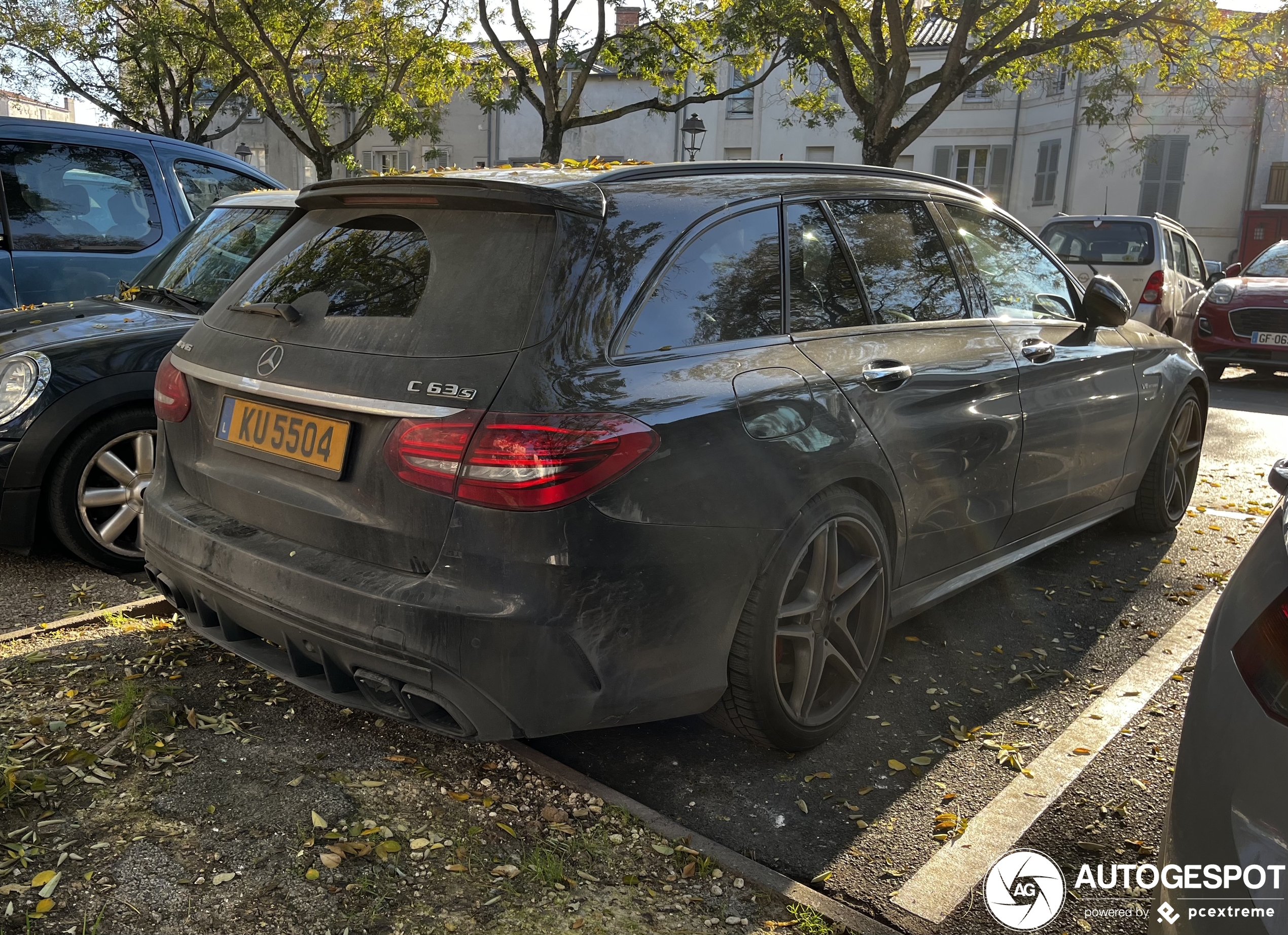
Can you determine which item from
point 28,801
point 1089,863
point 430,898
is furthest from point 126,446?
point 1089,863

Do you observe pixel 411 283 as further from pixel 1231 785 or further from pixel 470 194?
pixel 1231 785

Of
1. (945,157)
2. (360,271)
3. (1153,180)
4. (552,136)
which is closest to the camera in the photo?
(360,271)

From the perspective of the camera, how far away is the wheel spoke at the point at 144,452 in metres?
4.71

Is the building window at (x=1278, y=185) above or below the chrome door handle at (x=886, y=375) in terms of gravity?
above

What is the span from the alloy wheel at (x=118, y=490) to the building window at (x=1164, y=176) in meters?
34.3

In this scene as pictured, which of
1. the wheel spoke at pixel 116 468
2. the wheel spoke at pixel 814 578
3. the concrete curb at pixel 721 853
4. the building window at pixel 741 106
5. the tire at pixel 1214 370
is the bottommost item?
the tire at pixel 1214 370

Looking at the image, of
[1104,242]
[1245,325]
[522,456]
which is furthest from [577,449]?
[1245,325]

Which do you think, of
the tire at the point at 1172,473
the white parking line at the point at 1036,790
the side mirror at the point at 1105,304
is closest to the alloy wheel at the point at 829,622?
the white parking line at the point at 1036,790

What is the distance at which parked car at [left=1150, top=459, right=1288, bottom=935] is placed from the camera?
154 cm

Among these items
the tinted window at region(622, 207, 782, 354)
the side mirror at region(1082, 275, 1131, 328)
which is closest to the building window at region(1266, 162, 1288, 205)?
the side mirror at region(1082, 275, 1131, 328)

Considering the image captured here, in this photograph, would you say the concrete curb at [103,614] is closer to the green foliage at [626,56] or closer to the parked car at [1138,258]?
the parked car at [1138,258]

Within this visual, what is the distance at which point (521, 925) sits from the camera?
7.88 feet

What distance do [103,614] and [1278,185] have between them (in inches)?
1393

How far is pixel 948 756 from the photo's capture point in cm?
329
